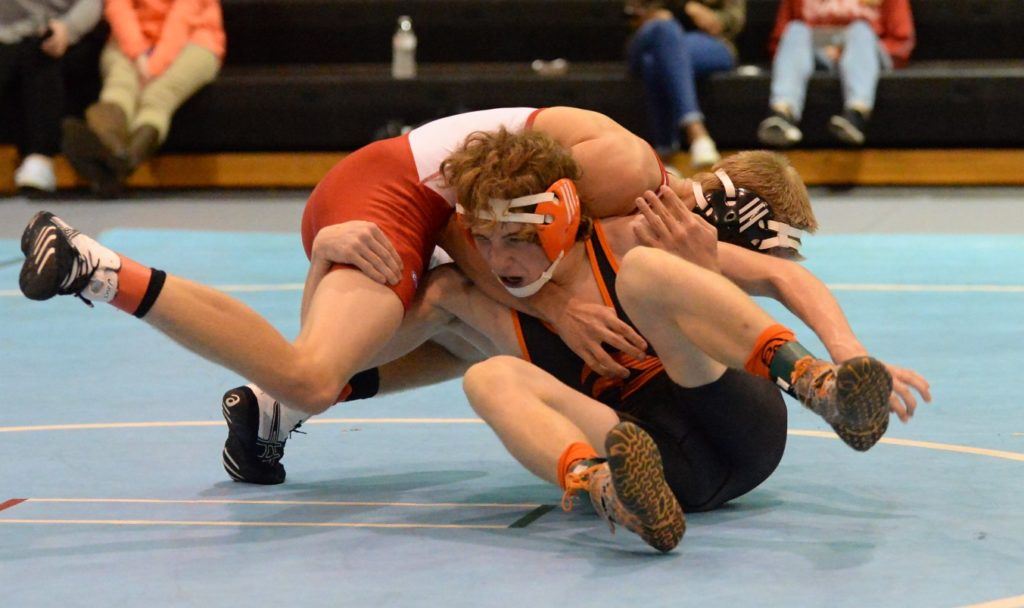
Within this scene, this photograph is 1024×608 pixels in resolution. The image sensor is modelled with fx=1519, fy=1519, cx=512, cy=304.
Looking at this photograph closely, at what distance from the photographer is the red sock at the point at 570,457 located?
290 centimetres

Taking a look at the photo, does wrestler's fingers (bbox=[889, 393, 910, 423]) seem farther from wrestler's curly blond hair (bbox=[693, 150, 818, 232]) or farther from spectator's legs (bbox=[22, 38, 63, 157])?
spectator's legs (bbox=[22, 38, 63, 157])

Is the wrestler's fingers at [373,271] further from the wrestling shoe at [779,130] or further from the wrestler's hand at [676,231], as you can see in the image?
the wrestling shoe at [779,130]

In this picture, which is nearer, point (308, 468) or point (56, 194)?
point (308, 468)

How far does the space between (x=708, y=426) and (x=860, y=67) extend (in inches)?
218

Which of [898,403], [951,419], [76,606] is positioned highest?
[898,403]

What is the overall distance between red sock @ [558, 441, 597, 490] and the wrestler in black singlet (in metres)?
0.23

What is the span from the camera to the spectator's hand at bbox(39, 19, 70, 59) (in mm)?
8422

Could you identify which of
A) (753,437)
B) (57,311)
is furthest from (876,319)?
(57,311)

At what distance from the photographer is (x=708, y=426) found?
3.10m

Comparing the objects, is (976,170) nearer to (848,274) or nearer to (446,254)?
(848,274)

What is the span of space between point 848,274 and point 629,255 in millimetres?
3465

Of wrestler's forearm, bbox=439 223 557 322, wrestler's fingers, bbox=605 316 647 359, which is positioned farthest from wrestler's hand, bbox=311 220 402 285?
wrestler's fingers, bbox=605 316 647 359

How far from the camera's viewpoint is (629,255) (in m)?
2.97

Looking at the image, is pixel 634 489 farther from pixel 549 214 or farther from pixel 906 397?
pixel 549 214
